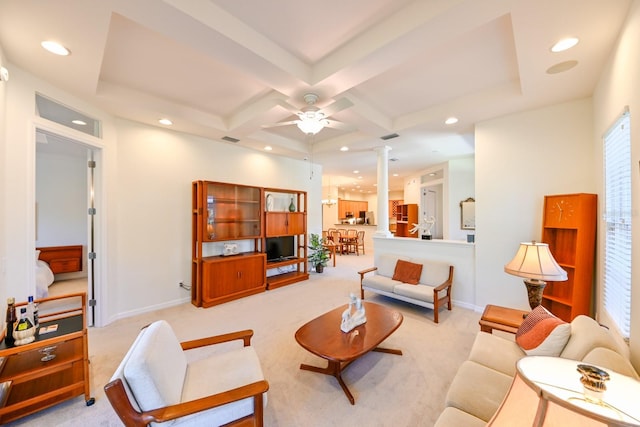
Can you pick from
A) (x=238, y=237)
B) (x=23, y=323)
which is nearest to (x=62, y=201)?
(x=238, y=237)

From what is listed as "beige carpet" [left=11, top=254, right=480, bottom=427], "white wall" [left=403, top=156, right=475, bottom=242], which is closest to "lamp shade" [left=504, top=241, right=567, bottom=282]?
"beige carpet" [left=11, top=254, right=480, bottom=427]

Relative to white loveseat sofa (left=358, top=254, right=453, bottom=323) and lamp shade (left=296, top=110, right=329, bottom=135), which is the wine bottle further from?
white loveseat sofa (left=358, top=254, right=453, bottom=323)

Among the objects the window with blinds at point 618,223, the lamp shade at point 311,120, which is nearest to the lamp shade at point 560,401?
the window with blinds at point 618,223

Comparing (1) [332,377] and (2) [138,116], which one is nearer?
(1) [332,377]

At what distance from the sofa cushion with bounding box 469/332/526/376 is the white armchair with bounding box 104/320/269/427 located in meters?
1.53

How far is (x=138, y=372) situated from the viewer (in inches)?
49.2

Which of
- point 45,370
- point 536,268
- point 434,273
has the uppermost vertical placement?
point 536,268

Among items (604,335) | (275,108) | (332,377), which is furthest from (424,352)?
(275,108)

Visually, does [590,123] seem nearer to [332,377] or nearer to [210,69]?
[332,377]

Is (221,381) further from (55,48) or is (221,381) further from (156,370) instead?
(55,48)

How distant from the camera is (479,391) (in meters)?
1.50

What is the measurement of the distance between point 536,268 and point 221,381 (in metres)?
2.73

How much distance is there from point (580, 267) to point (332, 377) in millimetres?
2759

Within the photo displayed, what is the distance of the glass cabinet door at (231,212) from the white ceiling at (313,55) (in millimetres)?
1153
